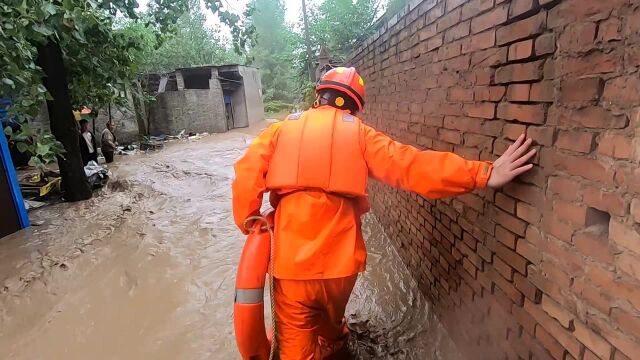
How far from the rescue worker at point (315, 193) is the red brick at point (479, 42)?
2.00 ft

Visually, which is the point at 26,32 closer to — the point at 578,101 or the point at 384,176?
the point at 384,176

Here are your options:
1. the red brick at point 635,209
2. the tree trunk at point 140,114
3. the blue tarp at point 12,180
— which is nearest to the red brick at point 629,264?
the red brick at point 635,209

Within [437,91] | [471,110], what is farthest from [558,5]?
[437,91]

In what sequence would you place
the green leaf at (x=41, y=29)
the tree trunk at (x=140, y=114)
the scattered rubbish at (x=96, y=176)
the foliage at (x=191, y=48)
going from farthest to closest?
the foliage at (x=191, y=48) → the tree trunk at (x=140, y=114) → the scattered rubbish at (x=96, y=176) → the green leaf at (x=41, y=29)

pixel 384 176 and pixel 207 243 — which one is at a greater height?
pixel 384 176

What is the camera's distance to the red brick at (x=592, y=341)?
1.27m

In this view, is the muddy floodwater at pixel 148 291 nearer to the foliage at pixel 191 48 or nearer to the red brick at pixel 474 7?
the red brick at pixel 474 7

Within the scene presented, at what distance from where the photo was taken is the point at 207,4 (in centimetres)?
544

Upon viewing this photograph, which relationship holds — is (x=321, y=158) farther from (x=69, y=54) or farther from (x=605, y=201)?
(x=69, y=54)

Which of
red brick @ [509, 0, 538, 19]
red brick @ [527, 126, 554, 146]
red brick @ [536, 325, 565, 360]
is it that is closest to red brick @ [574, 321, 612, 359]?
red brick @ [536, 325, 565, 360]

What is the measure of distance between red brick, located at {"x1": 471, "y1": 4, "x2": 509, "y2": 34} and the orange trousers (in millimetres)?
1433

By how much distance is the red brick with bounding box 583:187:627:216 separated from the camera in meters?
1.20

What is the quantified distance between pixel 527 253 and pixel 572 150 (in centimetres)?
52

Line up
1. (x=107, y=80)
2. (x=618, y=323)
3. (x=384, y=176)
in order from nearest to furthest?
(x=618, y=323) < (x=384, y=176) < (x=107, y=80)
